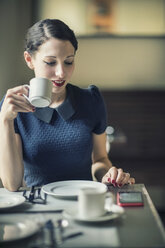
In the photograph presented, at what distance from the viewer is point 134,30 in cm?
402

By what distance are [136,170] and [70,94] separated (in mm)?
2125

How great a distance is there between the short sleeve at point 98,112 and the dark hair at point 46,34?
11.0 inches

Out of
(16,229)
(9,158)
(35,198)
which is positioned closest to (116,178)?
(35,198)

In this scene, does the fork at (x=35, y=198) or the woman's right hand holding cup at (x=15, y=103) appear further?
the woman's right hand holding cup at (x=15, y=103)

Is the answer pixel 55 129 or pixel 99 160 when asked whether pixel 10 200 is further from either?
pixel 99 160

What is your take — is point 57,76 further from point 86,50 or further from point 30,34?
point 86,50

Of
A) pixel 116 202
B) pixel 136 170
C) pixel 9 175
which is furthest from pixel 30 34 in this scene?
pixel 136 170

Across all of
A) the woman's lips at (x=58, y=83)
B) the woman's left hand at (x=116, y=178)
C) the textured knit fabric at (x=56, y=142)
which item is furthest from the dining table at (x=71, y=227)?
the woman's lips at (x=58, y=83)

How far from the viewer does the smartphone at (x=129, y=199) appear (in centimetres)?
115

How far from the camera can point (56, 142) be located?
5.36ft

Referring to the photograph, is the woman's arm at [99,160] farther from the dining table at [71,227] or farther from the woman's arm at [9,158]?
the dining table at [71,227]

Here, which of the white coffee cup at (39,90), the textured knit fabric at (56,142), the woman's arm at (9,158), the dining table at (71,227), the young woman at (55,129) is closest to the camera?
the dining table at (71,227)

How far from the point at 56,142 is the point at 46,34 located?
0.47 meters

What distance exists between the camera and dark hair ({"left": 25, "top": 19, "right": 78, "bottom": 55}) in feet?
5.17
